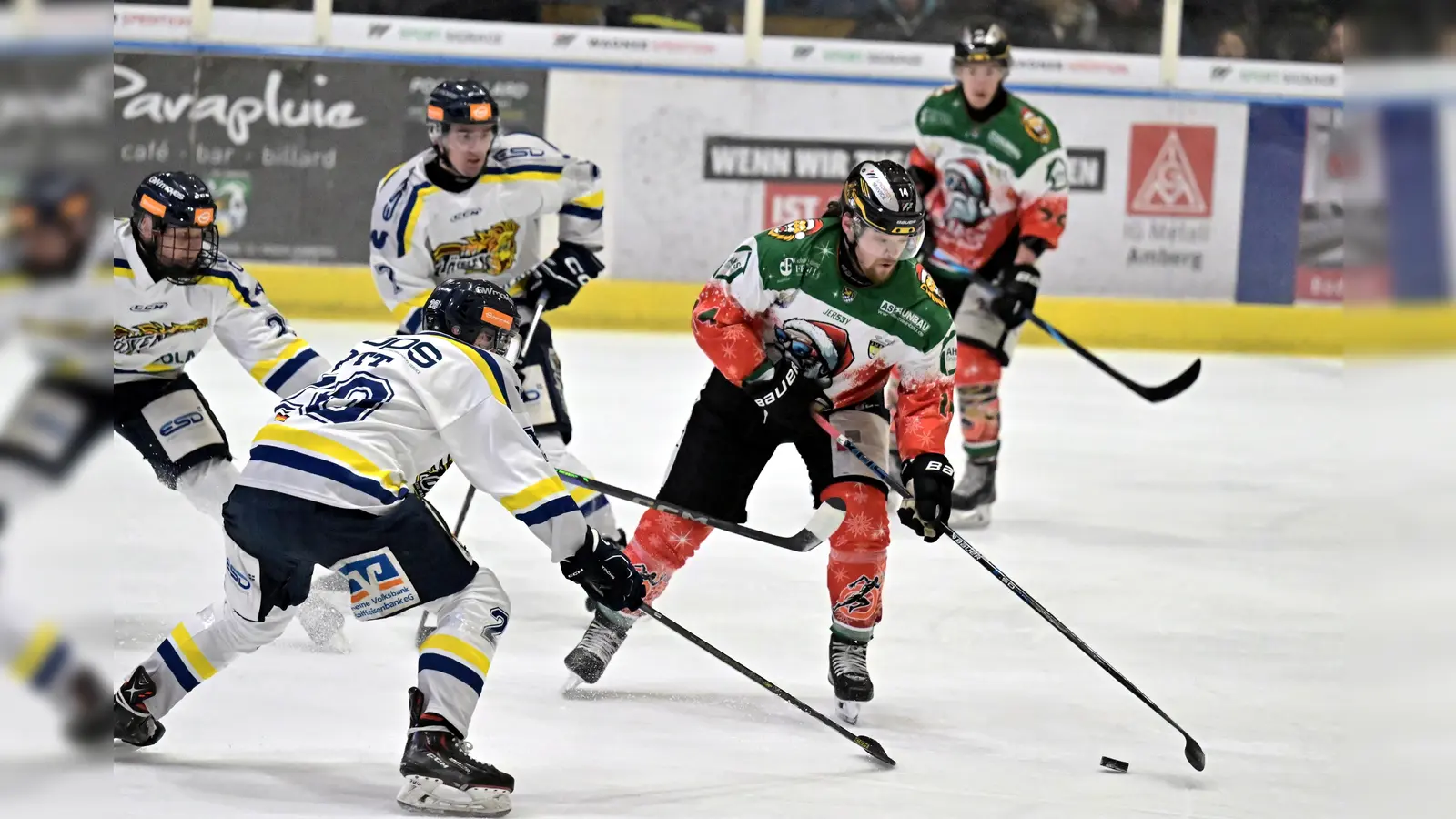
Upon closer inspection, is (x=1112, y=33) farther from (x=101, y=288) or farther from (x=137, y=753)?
(x=101, y=288)

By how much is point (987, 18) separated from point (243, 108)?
12.7 ft

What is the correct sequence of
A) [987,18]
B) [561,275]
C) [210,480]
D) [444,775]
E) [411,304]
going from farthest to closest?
[987,18] → [561,275] → [411,304] → [210,480] → [444,775]

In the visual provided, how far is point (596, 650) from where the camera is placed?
3451mm

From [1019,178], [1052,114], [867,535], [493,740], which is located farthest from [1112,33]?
[493,740]

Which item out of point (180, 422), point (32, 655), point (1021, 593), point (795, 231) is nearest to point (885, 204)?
point (795, 231)

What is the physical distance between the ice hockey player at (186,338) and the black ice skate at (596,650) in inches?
21.8

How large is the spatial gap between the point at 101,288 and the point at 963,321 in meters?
4.72

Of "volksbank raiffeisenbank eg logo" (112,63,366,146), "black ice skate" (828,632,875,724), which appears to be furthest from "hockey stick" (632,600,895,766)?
"volksbank raiffeisenbank eg logo" (112,63,366,146)

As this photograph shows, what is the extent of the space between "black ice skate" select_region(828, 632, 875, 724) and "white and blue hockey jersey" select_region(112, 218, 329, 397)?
132 cm

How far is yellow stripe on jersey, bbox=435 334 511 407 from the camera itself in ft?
8.77

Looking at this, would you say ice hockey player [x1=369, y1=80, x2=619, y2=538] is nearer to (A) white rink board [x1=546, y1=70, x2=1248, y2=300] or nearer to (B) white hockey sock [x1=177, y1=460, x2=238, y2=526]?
(B) white hockey sock [x1=177, y1=460, x2=238, y2=526]

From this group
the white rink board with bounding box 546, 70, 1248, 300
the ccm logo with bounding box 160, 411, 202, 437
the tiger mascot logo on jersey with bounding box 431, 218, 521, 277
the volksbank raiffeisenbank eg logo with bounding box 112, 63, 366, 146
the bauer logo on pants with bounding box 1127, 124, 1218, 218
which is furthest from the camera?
the bauer logo on pants with bounding box 1127, 124, 1218, 218

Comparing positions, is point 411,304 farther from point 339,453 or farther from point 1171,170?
point 1171,170

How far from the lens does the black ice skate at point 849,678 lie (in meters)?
3.36
